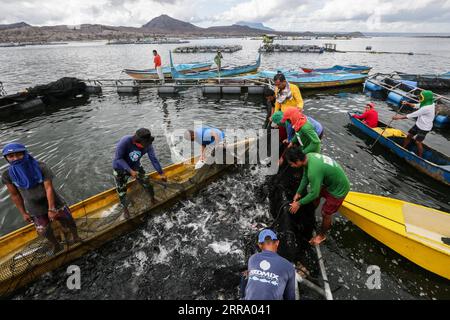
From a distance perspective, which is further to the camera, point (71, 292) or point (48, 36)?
point (48, 36)

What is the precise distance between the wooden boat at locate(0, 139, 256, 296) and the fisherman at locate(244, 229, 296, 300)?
4.02m

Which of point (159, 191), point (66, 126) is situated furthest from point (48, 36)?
point (159, 191)

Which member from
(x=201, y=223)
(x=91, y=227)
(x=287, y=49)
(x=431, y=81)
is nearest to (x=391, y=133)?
(x=201, y=223)

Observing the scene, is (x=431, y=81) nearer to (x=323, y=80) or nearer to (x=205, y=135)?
(x=323, y=80)

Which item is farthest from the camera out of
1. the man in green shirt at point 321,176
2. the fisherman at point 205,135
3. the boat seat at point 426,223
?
the fisherman at point 205,135

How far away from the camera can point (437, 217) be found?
6160mm

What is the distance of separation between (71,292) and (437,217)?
9277mm

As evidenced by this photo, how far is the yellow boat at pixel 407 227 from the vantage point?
16.9 ft

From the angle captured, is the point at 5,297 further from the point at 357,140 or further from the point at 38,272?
the point at 357,140

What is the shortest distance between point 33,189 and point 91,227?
177 centimetres

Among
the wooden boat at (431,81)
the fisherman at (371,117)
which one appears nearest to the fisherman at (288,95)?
the fisherman at (371,117)

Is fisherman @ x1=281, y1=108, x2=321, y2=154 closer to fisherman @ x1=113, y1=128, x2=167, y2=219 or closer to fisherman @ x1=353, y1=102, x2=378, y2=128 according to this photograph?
fisherman @ x1=113, y1=128, x2=167, y2=219

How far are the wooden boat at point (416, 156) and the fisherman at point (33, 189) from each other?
39.4 feet

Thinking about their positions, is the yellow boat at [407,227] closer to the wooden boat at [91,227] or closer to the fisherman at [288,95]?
the fisherman at [288,95]
